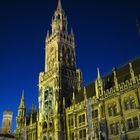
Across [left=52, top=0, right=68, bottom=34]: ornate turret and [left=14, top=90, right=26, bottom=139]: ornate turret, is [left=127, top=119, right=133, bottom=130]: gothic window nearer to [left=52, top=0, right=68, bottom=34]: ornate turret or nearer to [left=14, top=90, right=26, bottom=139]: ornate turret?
[left=14, top=90, right=26, bottom=139]: ornate turret

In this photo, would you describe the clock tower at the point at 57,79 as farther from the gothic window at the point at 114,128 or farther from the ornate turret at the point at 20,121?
the gothic window at the point at 114,128

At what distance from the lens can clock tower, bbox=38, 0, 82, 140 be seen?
195 ft

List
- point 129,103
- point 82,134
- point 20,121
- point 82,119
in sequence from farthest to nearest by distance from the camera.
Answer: point 20,121 → point 82,119 → point 82,134 → point 129,103

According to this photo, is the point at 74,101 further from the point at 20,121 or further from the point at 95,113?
the point at 20,121

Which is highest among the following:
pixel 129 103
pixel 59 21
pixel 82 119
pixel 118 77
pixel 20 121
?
pixel 59 21

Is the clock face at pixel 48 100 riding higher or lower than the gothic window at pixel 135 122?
higher

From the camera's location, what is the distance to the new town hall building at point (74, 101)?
45469 millimetres

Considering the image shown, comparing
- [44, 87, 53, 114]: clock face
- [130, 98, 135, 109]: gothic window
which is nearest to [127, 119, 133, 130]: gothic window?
[130, 98, 135, 109]: gothic window

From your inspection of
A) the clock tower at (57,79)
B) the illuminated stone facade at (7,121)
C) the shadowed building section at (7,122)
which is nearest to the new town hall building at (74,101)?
the clock tower at (57,79)

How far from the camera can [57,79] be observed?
2539 inches

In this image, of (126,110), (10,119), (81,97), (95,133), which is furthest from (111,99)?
(10,119)

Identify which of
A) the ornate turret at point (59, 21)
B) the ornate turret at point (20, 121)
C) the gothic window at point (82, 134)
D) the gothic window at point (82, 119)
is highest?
the ornate turret at point (59, 21)

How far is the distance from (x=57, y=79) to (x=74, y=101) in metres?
9.15

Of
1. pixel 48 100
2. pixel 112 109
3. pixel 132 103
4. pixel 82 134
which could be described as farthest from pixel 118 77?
pixel 48 100
